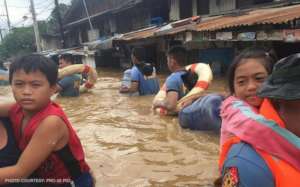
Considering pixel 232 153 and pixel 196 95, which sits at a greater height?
pixel 232 153

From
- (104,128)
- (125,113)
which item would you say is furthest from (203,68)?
(104,128)

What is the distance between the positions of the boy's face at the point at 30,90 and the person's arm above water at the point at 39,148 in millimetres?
142

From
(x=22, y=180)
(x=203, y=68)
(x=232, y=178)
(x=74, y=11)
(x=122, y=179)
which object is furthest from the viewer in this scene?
(x=74, y=11)

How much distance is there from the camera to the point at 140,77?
334 inches

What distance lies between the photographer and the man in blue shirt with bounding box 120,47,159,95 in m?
8.18

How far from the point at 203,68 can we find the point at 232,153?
6.00 meters

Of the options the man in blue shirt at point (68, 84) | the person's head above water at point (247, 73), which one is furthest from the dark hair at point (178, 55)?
the man in blue shirt at point (68, 84)

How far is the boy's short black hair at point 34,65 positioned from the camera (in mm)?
2066

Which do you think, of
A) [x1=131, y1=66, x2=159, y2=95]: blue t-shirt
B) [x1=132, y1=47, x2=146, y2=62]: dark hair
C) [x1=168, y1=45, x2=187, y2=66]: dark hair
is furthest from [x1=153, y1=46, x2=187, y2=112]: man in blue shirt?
[x1=131, y1=66, x2=159, y2=95]: blue t-shirt

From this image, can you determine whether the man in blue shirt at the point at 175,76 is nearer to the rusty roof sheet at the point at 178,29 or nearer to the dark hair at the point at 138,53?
the dark hair at the point at 138,53

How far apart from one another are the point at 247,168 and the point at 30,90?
4.12 ft

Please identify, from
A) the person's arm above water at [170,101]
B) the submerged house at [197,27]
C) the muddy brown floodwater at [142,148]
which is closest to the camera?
the muddy brown floodwater at [142,148]

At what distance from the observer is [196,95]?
236 inches

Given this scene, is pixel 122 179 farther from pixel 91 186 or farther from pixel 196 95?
pixel 196 95
